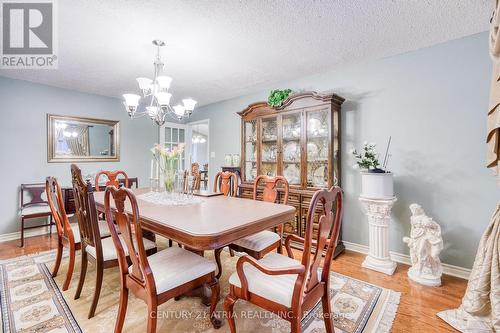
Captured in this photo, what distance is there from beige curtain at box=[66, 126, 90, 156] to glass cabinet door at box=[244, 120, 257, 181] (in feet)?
9.41

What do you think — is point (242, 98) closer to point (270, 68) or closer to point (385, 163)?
point (270, 68)

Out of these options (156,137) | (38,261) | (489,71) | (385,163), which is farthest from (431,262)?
(156,137)

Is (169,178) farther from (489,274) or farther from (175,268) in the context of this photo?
(489,274)

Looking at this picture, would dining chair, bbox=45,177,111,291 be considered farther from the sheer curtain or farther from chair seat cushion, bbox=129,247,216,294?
the sheer curtain

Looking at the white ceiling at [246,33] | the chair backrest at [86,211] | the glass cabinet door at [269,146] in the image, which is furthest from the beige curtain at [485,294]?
the chair backrest at [86,211]

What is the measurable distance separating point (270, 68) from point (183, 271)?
2642 millimetres

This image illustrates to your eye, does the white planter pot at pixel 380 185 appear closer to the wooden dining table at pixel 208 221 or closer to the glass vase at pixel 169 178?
the wooden dining table at pixel 208 221

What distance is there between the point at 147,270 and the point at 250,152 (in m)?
2.67

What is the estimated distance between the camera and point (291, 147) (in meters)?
3.28

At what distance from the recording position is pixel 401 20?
2.00m

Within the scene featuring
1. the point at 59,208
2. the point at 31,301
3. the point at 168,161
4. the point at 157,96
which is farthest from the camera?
the point at 157,96

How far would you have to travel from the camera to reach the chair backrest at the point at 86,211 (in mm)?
1613

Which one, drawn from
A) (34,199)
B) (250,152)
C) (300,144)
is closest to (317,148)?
(300,144)

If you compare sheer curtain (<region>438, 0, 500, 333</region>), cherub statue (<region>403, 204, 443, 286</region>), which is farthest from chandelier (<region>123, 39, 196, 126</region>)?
cherub statue (<region>403, 204, 443, 286</region>)
